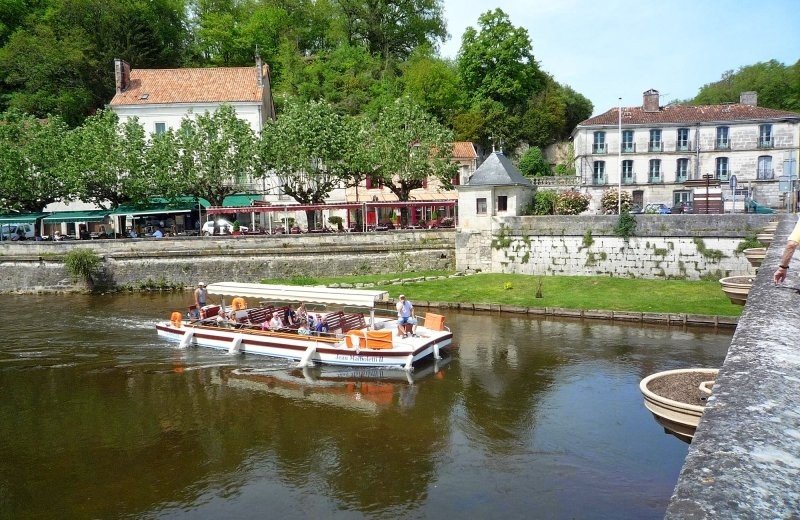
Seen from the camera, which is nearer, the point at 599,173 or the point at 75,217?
the point at 75,217

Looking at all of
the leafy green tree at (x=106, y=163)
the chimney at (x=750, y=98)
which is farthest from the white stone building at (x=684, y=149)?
the leafy green tree at (x=106, y=163)

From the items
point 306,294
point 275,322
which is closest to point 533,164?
point 306,294

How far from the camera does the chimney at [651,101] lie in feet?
142

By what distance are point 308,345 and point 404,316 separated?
2.99m

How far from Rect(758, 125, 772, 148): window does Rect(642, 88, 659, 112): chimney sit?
6.77 meters

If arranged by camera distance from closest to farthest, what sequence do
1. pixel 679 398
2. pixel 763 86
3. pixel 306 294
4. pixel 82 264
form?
pixel 679 398, pixel 306 294, pixel 82 264, pixel 763 86

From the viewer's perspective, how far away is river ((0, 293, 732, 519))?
33.4 ft

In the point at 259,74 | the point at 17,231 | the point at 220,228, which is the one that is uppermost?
the point at 259,74

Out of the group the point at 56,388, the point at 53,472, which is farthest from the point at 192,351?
the point at 53,472

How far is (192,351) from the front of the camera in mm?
20031

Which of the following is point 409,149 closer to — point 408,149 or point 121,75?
point 408,149

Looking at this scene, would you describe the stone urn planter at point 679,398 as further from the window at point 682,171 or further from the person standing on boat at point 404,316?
the window at point 682,171

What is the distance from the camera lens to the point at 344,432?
1302 centimetres

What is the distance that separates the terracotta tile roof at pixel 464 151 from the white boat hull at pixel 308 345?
1132 inches
